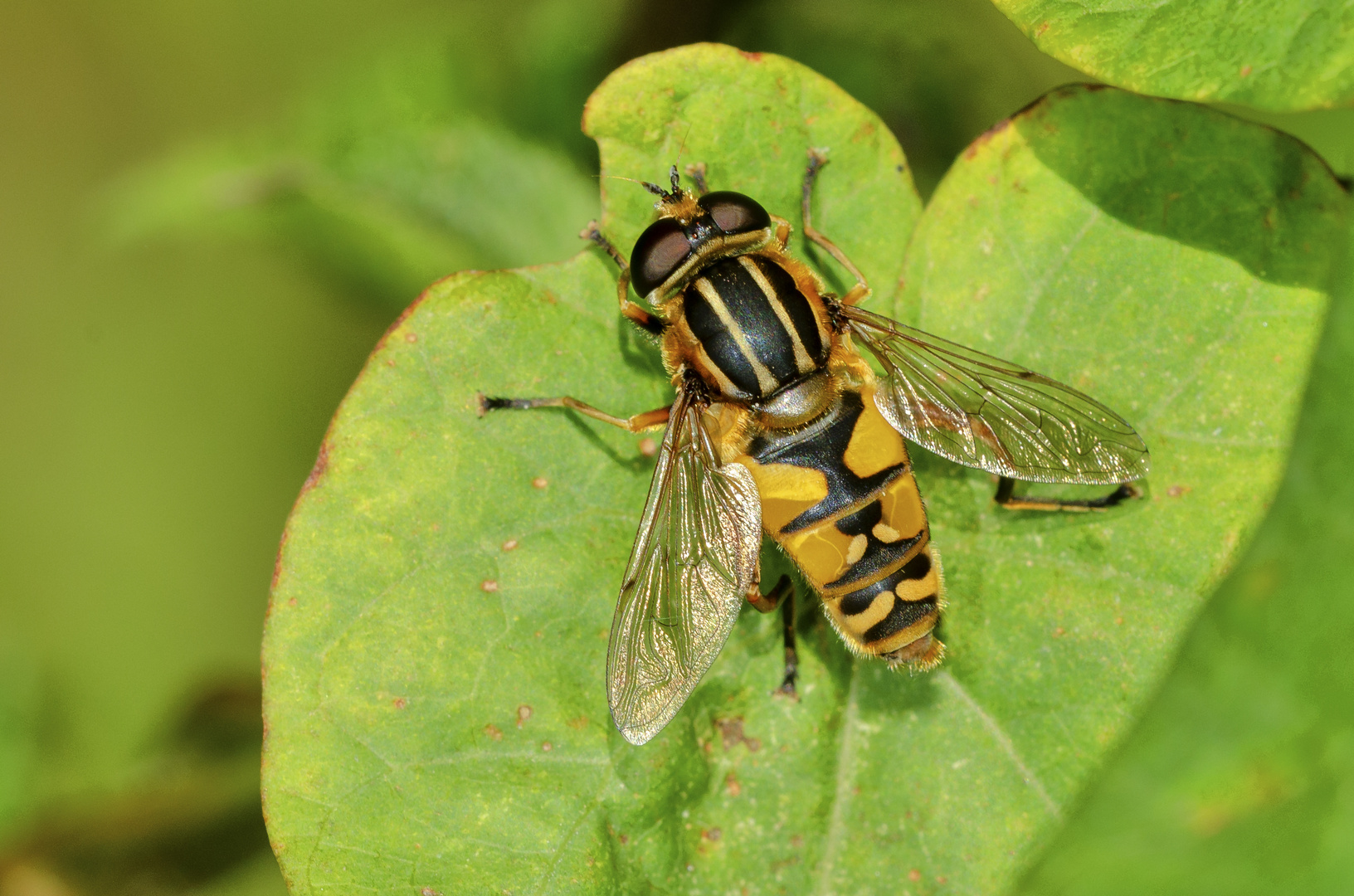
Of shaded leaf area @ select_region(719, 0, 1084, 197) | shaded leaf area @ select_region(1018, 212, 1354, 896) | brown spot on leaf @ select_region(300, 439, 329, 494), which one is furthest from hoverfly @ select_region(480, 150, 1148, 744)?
shaded leaf area @ select_region(719, 0, 1084, 197)

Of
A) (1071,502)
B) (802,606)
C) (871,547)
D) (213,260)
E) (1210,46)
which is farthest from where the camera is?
(213,260)

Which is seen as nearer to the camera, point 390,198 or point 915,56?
point 390,198

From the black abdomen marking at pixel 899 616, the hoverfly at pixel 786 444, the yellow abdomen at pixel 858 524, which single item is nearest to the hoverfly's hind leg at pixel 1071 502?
the hoverfly at pixel 786 444

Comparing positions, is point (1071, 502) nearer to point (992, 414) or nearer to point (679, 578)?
point (992, 414)

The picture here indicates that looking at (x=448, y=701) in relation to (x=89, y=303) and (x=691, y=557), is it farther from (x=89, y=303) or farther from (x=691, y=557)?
(x=89, y=303)

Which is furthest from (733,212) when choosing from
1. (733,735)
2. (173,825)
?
(173,825)

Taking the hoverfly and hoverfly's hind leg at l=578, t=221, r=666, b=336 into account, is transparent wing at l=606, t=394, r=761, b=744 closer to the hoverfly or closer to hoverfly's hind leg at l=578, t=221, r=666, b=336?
the hoverfly

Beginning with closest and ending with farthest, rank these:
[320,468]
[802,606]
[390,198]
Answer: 1. [320,468]
2. [802,606]
3. [390,198]

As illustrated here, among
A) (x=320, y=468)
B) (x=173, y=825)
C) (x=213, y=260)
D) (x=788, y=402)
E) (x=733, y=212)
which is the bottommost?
(x=173, y=825)

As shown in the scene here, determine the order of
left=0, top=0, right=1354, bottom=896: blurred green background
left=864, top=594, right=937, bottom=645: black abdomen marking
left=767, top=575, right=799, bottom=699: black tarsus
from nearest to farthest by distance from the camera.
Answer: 1. left=864, top=594, right=937, bottom=645: black abdomen marking
2. left=767, top=575, right=799, bottom=699: black tarsus
3. left=0, top=0, right=1354, bottom=896: blurred green background
